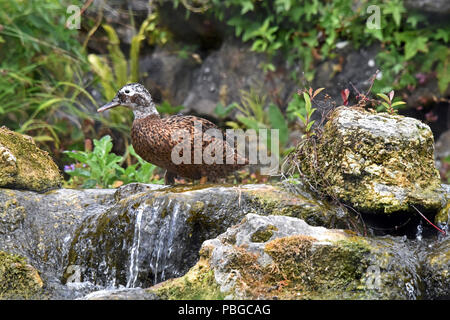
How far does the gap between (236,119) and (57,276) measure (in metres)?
4.40

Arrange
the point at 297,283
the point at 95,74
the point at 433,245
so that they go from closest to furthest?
the point at 297,283, the point at 433,245, the point at 95,74

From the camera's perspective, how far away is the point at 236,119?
768 cm

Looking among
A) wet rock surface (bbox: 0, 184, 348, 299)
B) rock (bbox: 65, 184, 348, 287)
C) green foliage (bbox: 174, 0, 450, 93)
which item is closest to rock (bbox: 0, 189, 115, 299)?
wet rock surface (bbox: 0, 184, 348, 299)

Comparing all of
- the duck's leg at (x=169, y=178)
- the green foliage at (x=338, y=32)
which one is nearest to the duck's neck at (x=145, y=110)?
the duck's leg at (x=169, y=178)

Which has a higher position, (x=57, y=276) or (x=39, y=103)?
(x=39, y=103)

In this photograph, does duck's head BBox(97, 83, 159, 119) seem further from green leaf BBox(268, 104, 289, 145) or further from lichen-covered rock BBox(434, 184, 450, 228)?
green leaf BBox(268, 104, 289, 145)

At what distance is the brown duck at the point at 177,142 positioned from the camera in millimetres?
3990

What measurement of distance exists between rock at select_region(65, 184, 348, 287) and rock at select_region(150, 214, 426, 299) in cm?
56

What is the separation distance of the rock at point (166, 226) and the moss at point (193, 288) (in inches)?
24.6

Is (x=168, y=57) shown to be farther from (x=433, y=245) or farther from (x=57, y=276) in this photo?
(x=433, y=245)

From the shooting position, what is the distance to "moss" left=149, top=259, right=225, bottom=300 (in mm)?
2795

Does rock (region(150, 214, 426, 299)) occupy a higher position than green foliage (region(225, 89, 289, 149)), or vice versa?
green foliage (region(225, 89, 289, 149))

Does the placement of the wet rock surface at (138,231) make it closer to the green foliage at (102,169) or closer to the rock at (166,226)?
the rock at (166,226)

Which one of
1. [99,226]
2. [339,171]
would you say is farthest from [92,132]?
[339,171]
